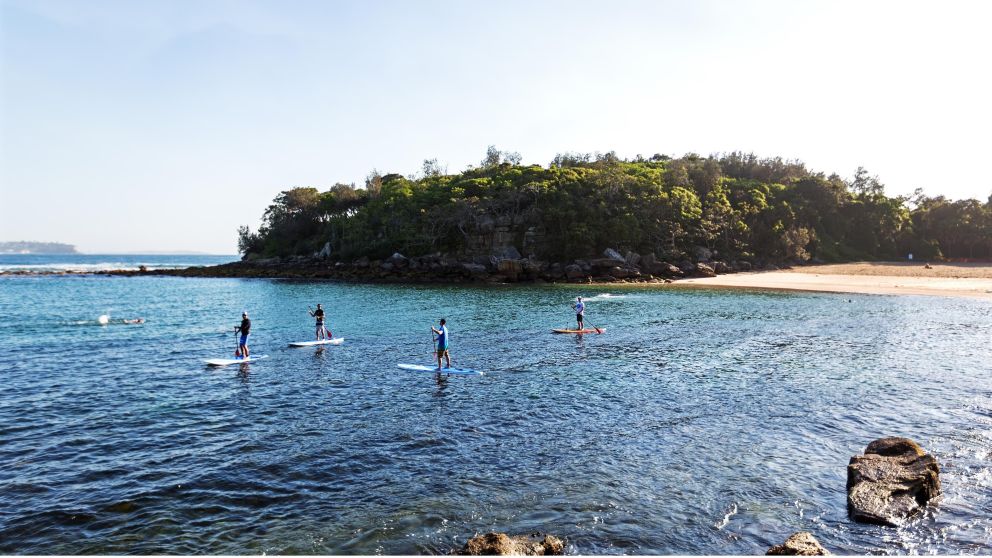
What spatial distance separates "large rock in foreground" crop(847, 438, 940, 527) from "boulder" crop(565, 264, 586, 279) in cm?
6367

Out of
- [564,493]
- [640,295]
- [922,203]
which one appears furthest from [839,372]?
[922,203]

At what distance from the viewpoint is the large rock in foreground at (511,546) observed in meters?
8.51

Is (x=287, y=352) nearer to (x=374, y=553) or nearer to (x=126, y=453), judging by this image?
(x=126, y=453)

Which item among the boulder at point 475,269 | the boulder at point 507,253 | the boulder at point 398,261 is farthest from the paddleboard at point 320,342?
the boulder at point 507,253

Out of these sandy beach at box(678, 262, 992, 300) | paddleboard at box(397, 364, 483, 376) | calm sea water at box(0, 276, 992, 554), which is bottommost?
calm sea water at box(0, 276, 992, 554)

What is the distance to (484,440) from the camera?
15.2 metres

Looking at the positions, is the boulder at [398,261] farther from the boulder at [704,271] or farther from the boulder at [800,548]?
the boulder at [800,548]

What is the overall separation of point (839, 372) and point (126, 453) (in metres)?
25.9

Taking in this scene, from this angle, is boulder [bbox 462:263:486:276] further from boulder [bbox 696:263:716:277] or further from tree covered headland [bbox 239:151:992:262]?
boulder [bbox 696:263:716:277]

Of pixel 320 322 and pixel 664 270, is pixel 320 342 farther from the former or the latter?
pixel 664 270

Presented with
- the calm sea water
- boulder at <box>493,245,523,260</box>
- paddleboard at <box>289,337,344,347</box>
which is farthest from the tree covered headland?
paddleboard at <box>289,337,344,347</box>

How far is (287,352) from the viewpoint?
29.3m

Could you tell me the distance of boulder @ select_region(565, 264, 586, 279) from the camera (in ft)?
250

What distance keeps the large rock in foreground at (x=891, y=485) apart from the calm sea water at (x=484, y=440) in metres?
0.34
